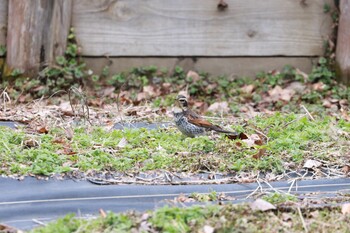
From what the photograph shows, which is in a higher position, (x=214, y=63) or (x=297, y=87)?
(x=214, y=63)

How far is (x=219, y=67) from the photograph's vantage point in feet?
28.8

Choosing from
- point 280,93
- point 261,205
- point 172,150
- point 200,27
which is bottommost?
point 280,93

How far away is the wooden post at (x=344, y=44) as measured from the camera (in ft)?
27.7

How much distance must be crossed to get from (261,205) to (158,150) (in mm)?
1407

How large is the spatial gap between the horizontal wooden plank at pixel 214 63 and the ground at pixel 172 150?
0.50 metres

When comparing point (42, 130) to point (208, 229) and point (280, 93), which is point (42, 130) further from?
point (280, 93)

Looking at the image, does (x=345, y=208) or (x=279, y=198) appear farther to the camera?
(x=279, y=198)

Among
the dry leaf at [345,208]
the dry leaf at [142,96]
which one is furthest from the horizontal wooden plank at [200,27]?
the dry leaf at [345,208]

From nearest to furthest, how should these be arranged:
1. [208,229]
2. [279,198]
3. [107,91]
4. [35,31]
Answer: [208,229]
[279,198]
[35,31]
[107,91]

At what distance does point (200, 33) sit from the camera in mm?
8672

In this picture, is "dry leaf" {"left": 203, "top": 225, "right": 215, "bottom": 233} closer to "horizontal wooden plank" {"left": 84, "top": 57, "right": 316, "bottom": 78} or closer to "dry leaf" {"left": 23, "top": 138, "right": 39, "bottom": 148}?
"dry leaf" {"left": 23, "top": 138, "right": 39, "bottom": 148}

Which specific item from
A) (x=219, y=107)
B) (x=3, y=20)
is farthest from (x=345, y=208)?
(x=3, y=20)

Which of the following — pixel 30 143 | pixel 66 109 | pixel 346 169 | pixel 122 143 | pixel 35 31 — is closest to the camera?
pixel 346 169

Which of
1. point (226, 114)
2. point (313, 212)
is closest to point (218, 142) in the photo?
point (313, 212)
